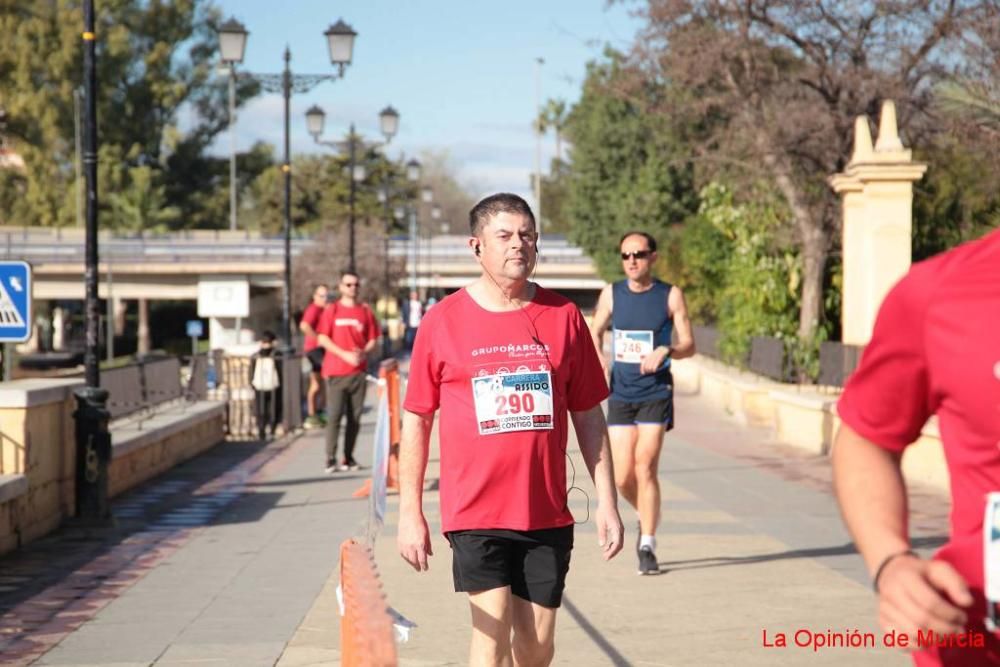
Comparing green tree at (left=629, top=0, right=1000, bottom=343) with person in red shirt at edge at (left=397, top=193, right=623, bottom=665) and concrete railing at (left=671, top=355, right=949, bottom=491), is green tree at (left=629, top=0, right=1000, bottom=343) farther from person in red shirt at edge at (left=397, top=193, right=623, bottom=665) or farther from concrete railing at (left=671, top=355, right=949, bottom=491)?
person in red shirt at edge at (left=397, top=193, right=623, bottom=665)

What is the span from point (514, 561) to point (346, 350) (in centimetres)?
1027

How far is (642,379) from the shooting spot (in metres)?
9.24

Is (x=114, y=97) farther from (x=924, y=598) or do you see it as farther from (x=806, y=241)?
(x=924, y=598)

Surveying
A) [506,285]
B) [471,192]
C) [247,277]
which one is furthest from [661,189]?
[471,192]

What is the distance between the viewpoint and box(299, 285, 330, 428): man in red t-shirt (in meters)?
19.4

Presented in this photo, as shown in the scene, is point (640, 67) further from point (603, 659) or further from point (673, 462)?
point (603, 659)

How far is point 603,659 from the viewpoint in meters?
6.83

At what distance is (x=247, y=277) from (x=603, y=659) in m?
80.0

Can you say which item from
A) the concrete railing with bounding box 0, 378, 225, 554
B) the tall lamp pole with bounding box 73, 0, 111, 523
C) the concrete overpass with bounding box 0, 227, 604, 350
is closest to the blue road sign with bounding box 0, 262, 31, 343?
the concrete railing with bounding box 0, 378, 225, 554

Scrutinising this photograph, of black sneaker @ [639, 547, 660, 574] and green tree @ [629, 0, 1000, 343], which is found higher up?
green tree @ [629, 0, 1000, 343]

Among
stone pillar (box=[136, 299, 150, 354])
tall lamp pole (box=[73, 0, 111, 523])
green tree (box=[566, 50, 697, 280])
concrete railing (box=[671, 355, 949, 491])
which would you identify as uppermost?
green tree (box=[566, 50, 697, 280])

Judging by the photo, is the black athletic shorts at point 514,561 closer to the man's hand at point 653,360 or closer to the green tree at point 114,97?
the man's hand at point 653,360

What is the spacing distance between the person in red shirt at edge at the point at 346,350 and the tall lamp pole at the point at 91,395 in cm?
334

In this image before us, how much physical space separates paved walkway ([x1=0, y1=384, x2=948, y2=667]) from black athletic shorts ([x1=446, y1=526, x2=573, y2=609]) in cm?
187
